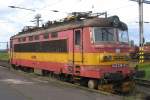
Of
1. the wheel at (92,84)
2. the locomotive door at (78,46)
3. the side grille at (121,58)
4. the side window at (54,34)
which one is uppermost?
the side window at (54,34)

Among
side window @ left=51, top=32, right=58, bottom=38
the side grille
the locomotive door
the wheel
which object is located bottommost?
the wheel

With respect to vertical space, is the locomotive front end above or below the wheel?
above

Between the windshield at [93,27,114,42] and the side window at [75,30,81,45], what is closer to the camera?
the windshield at [93,27,114,42]

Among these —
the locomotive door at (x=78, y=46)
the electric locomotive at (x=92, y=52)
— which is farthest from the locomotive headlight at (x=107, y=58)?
the locomotive door at (x=78, y=46)

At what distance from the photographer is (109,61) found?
19.4m

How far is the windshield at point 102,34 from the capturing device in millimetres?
19812

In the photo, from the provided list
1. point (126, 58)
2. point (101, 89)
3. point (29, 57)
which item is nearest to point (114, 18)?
point (126, 58)

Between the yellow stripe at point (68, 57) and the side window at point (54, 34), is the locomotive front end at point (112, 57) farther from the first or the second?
the side window at point (54, 34)

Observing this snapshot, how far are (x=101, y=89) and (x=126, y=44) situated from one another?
2500 millimetres

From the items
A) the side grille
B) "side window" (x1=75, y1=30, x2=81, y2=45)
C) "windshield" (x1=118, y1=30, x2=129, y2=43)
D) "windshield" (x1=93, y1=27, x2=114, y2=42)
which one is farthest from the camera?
"side window" (x1=75, y1=30, x2=81, y2=45)

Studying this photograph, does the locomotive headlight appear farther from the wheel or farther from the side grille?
the wheel

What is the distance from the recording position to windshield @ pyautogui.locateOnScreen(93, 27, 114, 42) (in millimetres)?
19812

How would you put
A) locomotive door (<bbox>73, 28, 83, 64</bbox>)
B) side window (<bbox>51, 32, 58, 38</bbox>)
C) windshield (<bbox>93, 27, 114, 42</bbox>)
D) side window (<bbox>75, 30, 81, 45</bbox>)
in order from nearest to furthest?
windshield (<bbox>93, 27, 114, 42</bbox>), locomotive door (<bbox>73, 28, 83, 64</bbox>), side window (<bbox>75, 30, 81, 45</bbox>), side window (<bbox>51, 32, 58, 38</bbox>)

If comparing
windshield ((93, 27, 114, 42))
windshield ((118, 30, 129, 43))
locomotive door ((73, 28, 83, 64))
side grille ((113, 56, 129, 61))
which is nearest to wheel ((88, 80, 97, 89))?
locomotive door ((73, 28, 83, 64))
